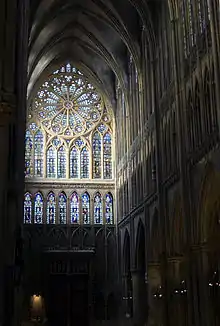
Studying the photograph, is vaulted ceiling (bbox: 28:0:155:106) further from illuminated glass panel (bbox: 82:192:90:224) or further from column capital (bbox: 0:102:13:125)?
column capital (bbox: 0:102:13:125)

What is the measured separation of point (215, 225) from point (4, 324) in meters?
9.56

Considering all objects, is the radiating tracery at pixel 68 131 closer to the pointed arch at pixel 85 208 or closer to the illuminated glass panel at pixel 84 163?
the illuminated glass panel at pixel 84 163

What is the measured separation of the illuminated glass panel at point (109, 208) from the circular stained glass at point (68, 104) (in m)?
5.22

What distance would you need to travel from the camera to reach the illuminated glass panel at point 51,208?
3703cm

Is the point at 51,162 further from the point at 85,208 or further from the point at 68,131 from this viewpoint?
the point at 85,208

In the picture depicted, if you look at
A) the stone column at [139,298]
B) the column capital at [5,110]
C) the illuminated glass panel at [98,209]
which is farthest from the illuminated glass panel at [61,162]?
the column capital at [5,110]

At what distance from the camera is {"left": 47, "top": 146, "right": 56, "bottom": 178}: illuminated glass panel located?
3797 centimetres

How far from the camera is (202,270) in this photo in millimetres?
20188

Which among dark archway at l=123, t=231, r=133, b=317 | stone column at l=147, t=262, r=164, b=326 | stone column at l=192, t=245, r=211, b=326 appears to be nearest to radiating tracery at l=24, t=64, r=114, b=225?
A: dark archway at l=123, t=231, r=133, b=317

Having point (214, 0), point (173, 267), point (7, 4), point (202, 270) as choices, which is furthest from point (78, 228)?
point (7, 4)

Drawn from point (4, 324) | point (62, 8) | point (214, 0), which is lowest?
point (4, 324)

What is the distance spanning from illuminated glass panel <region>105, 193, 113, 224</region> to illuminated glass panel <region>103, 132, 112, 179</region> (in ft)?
5.02

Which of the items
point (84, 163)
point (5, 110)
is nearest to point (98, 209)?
point (84, 163)

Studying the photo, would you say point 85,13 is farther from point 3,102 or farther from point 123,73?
point 3,102
